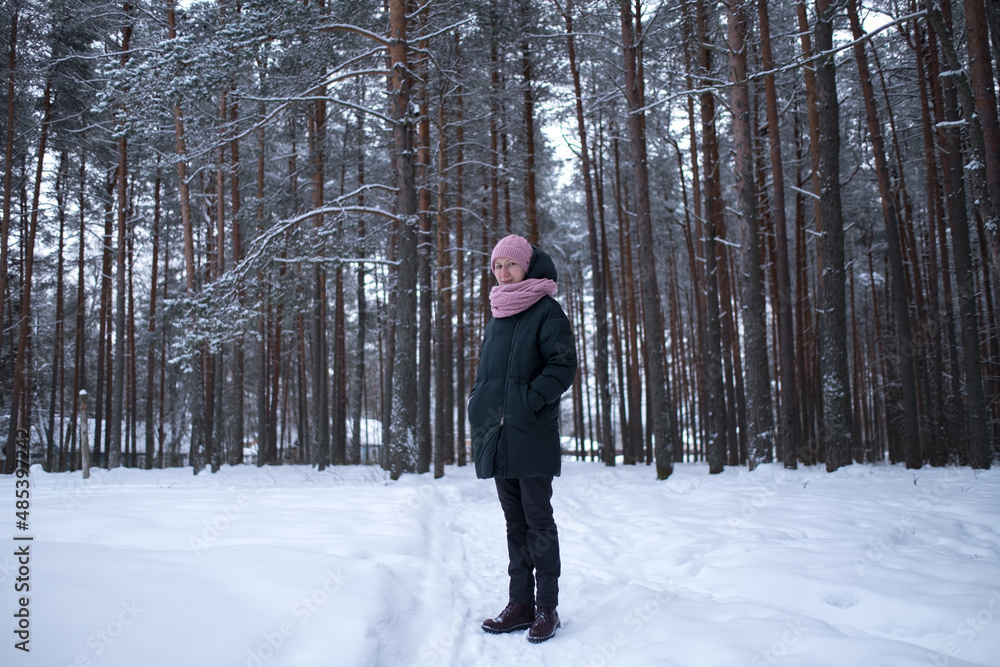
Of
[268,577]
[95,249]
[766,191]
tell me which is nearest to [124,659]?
[268,577]

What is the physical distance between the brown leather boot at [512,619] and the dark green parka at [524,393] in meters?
0.72

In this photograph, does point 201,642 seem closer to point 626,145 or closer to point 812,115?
point 812,115

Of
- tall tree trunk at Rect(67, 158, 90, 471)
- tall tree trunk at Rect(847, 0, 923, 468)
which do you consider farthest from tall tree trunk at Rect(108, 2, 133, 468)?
tall tree trunk at Rect(847, 0, 923, 468)

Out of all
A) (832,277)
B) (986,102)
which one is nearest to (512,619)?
(986,102)

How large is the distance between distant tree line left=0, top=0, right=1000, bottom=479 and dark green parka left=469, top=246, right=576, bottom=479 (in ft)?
15.6

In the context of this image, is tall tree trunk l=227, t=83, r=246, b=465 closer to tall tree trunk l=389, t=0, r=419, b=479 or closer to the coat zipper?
tall tree trunk l=389, t=0, r=419, b=479

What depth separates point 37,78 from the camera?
14234 millimetres

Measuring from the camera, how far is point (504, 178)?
14.2m

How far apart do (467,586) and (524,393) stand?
158 centimetres

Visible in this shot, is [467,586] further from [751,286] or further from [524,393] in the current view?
[751,286]

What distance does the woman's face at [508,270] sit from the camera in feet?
10.1

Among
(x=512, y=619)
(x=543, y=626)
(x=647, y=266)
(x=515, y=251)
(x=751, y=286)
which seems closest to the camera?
(x=543, y=626)

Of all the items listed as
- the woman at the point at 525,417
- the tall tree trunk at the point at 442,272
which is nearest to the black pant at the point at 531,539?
the woman at the point at 525,417

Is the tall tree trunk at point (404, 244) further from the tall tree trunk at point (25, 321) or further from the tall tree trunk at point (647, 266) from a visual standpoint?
the tall tree trunk at point (25, 321)
